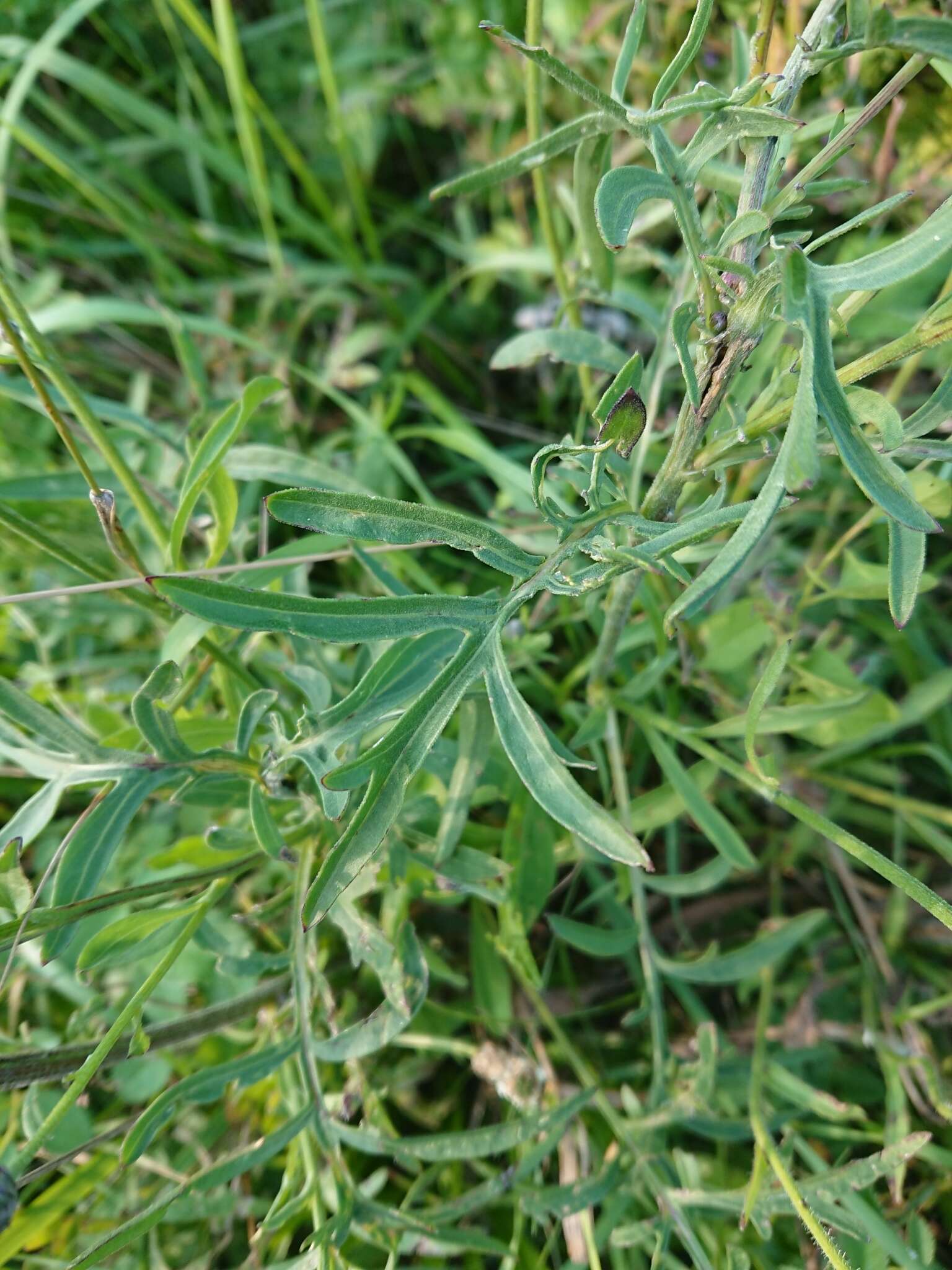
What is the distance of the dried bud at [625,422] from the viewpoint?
2.21 ft

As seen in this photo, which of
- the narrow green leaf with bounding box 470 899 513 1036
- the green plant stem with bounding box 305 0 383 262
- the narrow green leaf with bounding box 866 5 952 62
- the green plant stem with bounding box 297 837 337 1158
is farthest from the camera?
the green plant stem with bounding box 305 0 383 262

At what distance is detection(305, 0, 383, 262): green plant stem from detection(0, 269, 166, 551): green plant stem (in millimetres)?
748

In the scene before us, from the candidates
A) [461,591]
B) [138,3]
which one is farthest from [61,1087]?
[138,3]

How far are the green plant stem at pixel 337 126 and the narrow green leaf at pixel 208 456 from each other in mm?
772

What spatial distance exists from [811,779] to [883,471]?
0.83 metres

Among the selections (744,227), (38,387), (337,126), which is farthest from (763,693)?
(337,126)

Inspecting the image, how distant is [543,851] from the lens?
1010mm

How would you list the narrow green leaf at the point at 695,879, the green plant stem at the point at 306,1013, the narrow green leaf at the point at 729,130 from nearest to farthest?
the narrow green leaf at the point at 729,130 < the green plant stem at the point at 306,1013 < the narrow green leaf at the point at 695,879

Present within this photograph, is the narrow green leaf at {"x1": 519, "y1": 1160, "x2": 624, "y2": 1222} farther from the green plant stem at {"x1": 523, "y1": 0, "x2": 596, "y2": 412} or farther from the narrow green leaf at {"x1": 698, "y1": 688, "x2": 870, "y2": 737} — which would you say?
the green plant stem at {"x1": 523, "y1": 0, "x2": 596, "y2": 412}

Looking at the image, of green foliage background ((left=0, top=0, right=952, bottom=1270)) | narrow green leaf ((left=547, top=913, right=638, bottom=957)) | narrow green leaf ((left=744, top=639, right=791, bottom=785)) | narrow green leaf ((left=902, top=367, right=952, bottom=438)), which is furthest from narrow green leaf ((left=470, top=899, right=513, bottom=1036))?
narrow green leaf ((left=902, top=367, right=952, bottom=438))

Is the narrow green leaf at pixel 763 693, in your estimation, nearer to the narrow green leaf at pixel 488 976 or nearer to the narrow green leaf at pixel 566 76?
the narrow green leaf at pixel 566 76

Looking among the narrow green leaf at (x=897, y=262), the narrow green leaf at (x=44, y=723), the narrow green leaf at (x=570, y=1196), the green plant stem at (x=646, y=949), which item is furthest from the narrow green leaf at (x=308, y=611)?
the narrow green leaf at (x=570, y=1196)

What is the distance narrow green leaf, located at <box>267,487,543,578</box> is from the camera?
0.65 metres

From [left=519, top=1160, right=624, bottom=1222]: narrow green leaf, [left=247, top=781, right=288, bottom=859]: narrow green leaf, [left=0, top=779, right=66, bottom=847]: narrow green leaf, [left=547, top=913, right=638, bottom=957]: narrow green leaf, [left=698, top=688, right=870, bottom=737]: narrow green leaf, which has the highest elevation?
[left=0, top=779, right=66, bottom=847]: narrow green leaf
